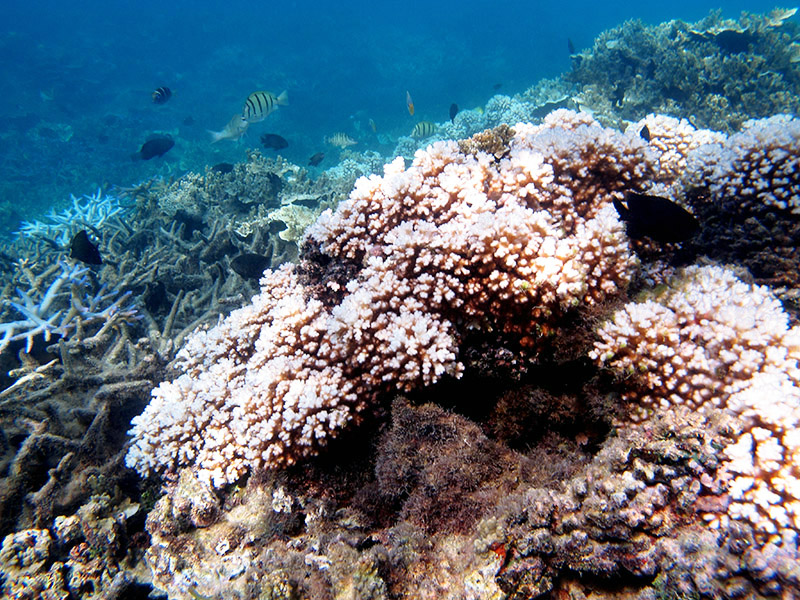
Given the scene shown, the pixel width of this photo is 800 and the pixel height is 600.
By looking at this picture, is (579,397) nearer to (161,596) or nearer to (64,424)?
(161,596)

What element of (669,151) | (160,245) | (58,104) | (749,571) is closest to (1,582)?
(749,571)

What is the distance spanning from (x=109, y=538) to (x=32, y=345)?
3.25 metres

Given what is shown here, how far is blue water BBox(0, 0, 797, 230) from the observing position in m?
27.9

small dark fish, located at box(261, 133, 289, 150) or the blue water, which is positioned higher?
the blue water

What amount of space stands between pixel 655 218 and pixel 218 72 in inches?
1942

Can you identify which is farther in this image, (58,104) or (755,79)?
(58,104)

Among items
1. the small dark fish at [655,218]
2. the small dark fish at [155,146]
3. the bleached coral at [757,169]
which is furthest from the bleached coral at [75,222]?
the bleached coral at [757,169]

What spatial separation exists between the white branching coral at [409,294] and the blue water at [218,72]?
882 inches

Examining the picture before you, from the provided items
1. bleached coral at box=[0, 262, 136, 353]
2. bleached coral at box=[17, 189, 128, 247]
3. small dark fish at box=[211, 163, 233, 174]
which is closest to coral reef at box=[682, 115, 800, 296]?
bleached coral at box=[0, 262, 136, 353]

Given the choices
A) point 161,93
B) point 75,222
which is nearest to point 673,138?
point 75,222

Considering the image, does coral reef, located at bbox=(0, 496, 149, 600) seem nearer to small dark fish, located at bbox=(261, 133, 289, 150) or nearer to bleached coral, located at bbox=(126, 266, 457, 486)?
bleached coral, located at bbox=(126, 266, 457, 486)

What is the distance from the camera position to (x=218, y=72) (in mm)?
40469

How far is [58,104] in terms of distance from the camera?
3378cm

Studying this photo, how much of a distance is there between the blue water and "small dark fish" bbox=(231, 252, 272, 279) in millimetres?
19881
